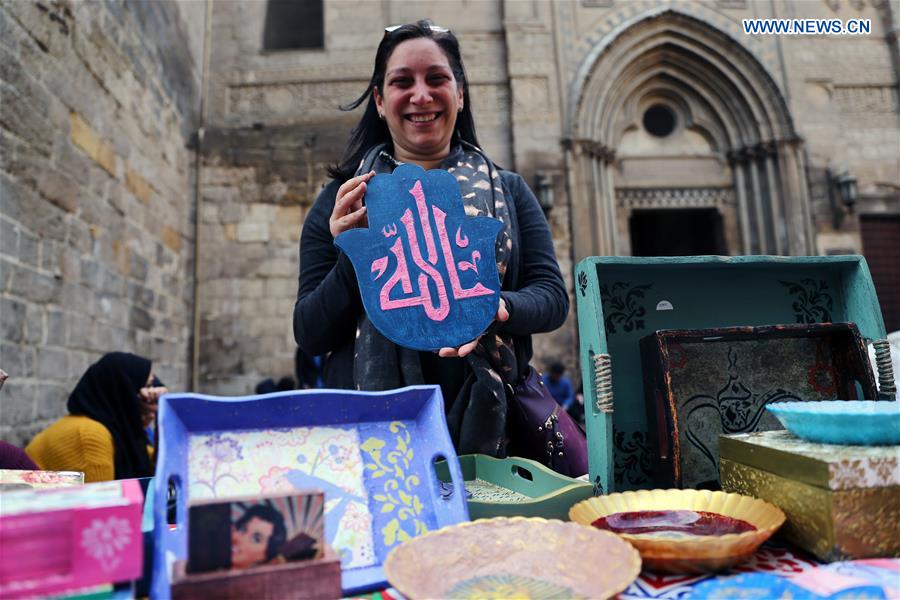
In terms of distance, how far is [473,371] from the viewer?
1.29 meters

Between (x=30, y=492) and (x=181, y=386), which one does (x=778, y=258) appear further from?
(x=181, y=386)

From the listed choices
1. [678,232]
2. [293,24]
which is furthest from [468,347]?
[678,232]

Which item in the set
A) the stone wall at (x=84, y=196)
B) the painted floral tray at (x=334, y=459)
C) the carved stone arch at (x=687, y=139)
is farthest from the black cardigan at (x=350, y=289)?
the carved stone arch at (x=687, y=139)

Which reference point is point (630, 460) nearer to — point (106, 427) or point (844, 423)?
point (844, 423)

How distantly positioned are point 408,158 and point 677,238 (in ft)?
32.4

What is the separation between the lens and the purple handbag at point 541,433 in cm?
138

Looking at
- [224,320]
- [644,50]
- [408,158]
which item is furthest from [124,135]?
[644,50]

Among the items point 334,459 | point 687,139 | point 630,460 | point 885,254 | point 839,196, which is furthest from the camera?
point 687,139

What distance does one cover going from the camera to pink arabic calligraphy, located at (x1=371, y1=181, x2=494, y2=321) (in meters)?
1.13

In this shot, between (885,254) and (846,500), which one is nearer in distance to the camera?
(846,500)

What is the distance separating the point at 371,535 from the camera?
82 cm

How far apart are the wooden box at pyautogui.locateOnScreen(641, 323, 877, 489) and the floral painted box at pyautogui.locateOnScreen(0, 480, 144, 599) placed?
0.93 m

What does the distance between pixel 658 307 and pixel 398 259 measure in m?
0.63

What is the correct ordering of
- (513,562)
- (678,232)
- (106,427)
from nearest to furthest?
(513,562)
(106,427)
(678,232)
